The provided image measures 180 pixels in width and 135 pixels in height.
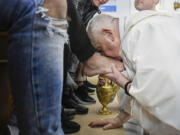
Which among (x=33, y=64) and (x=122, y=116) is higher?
(x=33, y=64)

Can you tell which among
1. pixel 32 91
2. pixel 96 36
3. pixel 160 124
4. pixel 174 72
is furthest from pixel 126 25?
pixel 32 91

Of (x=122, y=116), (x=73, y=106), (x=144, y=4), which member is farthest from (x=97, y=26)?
(x=144, y=4)

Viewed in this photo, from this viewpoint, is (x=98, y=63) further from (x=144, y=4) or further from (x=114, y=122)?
(x=144, y=4)

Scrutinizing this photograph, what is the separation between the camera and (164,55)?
1067 mm

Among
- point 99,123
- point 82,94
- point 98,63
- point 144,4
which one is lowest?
point 82,94

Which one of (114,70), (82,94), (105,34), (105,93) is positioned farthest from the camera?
(82,94)

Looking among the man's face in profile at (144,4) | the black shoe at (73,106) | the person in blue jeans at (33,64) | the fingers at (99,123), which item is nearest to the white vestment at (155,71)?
the fingers at (99,123)

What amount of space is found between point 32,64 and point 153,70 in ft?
2.12

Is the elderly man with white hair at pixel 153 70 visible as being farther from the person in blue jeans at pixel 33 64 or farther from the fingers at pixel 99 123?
the person in blue jeans at pixel 33 64

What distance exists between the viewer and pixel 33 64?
22.5 inches

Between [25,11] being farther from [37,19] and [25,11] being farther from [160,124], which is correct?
[160,124]

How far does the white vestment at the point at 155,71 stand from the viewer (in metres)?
1.05

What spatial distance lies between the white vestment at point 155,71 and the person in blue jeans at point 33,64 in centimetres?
57

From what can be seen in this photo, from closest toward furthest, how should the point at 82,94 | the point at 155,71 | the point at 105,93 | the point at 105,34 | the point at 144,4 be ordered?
the point at 155,71 < the point at 105,34 < the point at 105,93 < the point at 82,94 < the point at 144,4
